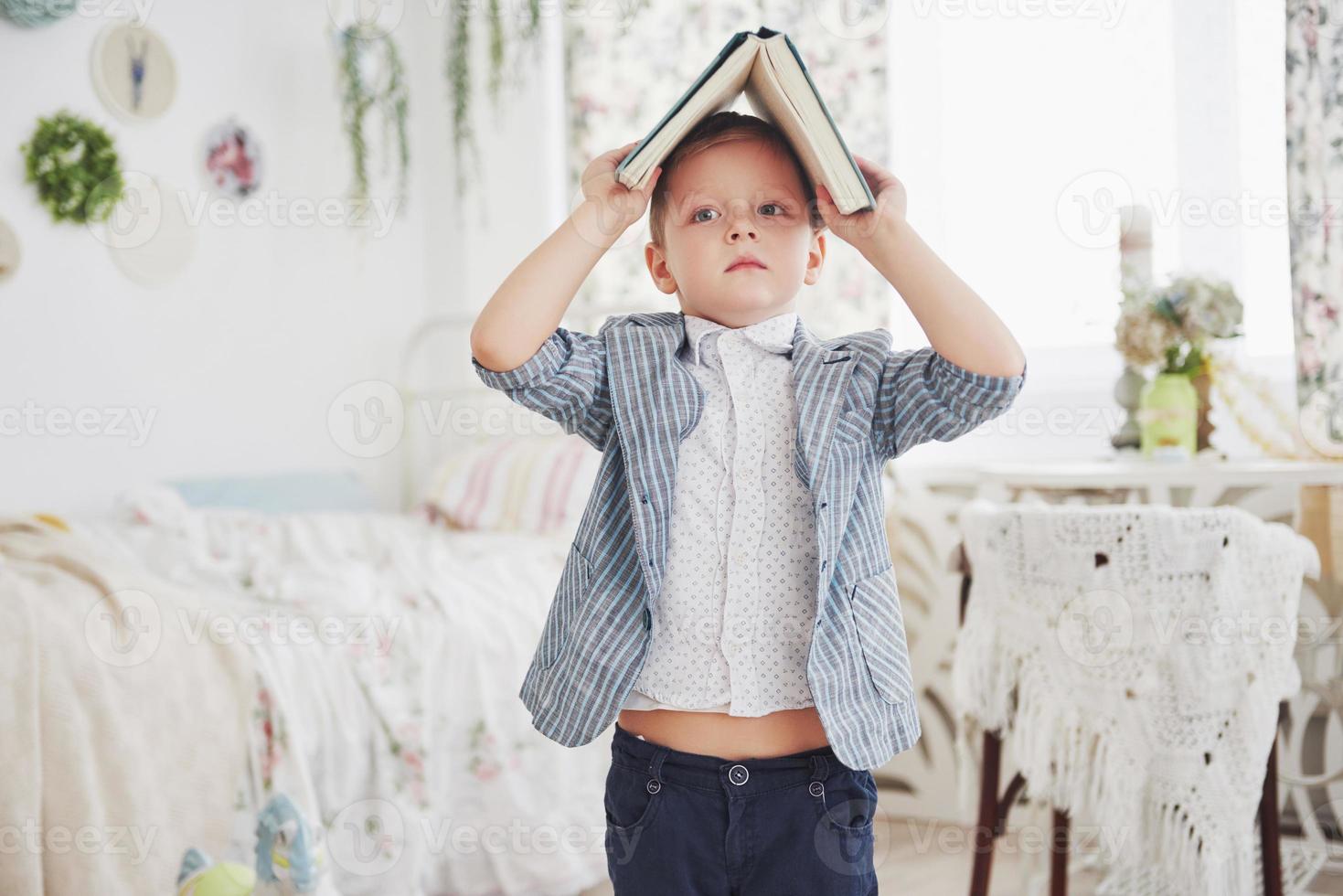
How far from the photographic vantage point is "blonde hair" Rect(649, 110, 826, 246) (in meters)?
0.98

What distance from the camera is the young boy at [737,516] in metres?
0.91

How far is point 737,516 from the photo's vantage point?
3.14ft

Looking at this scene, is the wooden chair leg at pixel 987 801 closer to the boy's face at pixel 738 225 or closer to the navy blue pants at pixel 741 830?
the navy blue pants at pixel 741 830

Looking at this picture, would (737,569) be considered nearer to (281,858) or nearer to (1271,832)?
(281,858)

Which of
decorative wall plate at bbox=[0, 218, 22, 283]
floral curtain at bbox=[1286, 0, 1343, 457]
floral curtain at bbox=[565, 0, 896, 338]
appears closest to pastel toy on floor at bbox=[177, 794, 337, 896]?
decorative wall plate at bbox=[0, 218, 22, 283]

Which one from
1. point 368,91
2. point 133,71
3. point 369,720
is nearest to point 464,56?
point 368,91

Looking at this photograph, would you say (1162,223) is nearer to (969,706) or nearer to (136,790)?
(969,706)

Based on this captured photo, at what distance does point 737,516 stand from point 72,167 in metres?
2.38

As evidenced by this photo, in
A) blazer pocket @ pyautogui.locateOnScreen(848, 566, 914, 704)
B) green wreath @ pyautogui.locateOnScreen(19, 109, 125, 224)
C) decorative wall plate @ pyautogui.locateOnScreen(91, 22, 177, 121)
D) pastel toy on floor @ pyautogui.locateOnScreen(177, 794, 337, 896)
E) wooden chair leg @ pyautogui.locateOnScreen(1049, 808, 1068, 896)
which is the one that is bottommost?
wooden chair leg @ pyautogui.locateOnScreen(1049, 808, 1068, 896)

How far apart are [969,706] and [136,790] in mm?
1243

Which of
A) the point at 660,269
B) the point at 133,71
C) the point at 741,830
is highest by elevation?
the point at 133,71

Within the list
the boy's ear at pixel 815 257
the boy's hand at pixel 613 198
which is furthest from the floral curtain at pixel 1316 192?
the boy's hand at pixel 613 198

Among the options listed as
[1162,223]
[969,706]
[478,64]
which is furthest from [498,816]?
[478,64]

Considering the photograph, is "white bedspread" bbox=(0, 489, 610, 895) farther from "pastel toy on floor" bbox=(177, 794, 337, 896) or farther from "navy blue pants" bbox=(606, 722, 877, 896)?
"navy blue pants" bbox=(606, 722, 877, 896)
